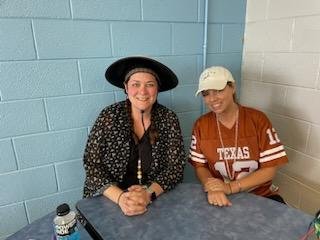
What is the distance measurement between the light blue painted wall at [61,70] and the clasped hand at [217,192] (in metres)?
0.74

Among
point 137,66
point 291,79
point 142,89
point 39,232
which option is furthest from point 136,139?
point 291,79

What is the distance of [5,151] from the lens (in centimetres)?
146

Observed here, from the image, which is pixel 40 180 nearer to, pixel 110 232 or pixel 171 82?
pixel 110 232

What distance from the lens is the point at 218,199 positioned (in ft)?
3.77

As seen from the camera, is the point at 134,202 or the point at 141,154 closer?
the point at 134,202

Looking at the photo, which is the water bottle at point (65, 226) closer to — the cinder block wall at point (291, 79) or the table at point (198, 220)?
the table at point (198, 220)

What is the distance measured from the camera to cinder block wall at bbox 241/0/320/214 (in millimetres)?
1599

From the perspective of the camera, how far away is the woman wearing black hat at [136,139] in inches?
53.0

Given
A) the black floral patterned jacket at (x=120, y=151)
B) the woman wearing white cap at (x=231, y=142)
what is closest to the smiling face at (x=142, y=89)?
the black floral patterned jacket at (x=120, y=151)

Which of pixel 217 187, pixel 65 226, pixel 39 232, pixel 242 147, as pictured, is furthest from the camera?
pixel 242 147

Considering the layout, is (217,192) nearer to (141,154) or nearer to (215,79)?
(141,154)

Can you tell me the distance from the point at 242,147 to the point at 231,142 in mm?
63

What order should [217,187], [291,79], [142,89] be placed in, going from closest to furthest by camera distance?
[217,187] → [142,89] → [291,79]

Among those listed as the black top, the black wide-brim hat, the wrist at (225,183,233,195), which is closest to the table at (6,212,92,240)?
the black top
